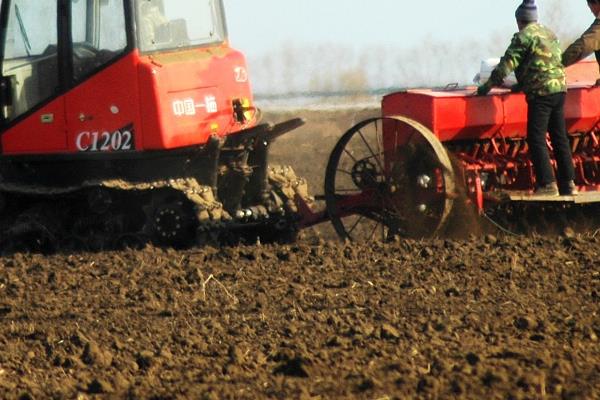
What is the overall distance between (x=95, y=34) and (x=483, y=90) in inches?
129

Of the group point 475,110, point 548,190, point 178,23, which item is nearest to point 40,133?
point 178,23

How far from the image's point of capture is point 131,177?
41.4 ft

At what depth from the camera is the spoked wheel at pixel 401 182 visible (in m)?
11.6

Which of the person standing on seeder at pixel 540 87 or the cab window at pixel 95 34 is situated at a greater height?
the cab window at pixel 95 34

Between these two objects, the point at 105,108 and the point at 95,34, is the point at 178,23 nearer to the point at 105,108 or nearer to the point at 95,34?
the point at 95,34

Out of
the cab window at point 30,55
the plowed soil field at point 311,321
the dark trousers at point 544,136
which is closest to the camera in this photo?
the plowed soil field at point 311,321

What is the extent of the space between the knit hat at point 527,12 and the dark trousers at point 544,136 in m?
0.67

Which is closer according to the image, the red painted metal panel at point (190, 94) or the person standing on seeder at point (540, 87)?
the person standing on seeder at point (540, 87)

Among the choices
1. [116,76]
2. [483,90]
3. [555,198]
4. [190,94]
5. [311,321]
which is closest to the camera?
[311,321]

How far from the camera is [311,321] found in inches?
331

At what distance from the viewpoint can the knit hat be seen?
469 inches

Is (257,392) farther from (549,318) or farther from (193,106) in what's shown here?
(193,106)

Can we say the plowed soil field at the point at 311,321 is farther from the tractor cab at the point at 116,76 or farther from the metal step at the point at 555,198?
the tractor cab at the point at 116,76

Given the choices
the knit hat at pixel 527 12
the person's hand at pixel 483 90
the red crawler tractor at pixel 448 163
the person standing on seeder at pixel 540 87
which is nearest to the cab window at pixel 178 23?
the red crawler tractor at pixel 448 163
